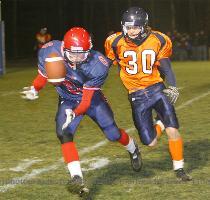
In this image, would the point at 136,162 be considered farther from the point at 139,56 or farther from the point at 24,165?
the point at 24,165

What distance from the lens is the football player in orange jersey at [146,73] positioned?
5723 mm

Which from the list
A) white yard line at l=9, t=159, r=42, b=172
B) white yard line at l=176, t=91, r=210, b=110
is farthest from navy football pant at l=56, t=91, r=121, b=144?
white yard line at l=176, t=91, r=210, b=110

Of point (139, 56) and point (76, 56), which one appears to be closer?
point (76, 56)

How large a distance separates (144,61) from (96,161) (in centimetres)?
142

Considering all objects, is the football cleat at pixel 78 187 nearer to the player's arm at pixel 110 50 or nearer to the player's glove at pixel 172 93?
the player's glove at pixel 172 93

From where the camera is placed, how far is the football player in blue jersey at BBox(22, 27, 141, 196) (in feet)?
16.4

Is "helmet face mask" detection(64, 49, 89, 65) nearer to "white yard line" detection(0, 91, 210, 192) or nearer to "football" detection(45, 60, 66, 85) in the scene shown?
"football" detection(45, 60, 66, 85)

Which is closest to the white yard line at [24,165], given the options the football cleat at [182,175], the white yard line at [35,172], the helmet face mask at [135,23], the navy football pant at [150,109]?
the white yard line at [35,172]

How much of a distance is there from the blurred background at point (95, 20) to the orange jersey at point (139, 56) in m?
23.3

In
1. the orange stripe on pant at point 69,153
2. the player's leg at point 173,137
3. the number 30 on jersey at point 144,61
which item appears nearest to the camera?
the orange stripe on pant at point 69,153

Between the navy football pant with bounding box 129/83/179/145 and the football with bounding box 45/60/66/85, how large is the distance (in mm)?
1127

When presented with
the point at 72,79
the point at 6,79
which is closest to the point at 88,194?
the point at 72,79

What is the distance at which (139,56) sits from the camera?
19.3 ft

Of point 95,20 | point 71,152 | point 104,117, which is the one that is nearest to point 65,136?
point 71,152
